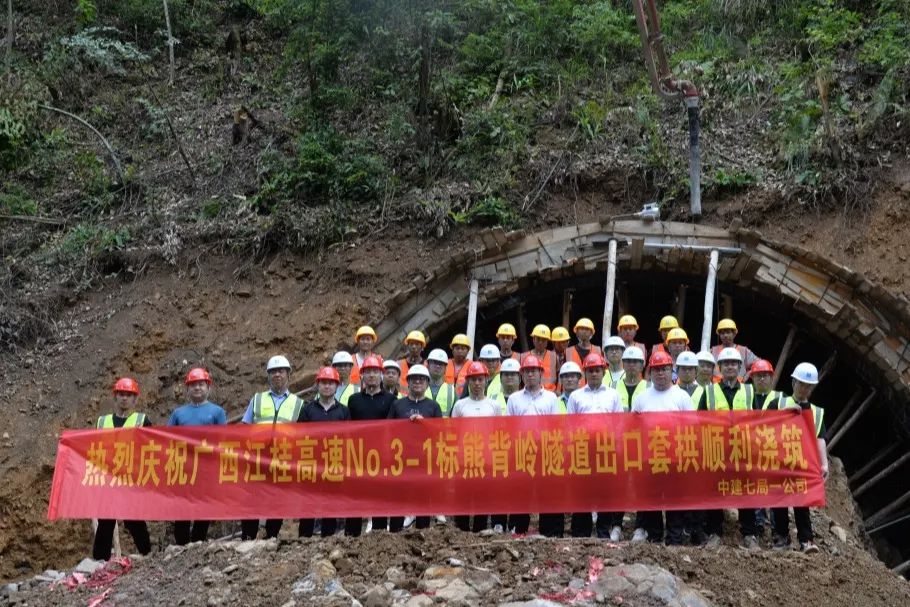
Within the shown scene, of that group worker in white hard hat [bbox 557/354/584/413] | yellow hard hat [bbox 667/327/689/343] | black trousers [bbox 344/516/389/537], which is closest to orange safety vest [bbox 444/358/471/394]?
worker in white hard hat [bbox 557/354/584/413]

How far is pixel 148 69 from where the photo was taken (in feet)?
68.5

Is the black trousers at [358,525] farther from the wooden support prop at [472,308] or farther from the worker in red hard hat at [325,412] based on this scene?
the wooden support prop at [472,308]

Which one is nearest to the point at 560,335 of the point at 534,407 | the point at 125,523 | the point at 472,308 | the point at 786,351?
the point at 472,308

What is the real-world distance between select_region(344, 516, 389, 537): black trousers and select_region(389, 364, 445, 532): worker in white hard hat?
0.21 feet

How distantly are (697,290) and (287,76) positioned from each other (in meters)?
8.98

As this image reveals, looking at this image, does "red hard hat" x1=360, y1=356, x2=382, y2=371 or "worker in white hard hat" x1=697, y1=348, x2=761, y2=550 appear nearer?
"worker in white hard hat" x1=697, y1=348, x2=761, y2=550

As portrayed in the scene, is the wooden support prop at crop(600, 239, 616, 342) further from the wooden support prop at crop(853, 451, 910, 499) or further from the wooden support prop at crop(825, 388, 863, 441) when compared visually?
the wooden support prop at crop(853, 451, 910, 499)

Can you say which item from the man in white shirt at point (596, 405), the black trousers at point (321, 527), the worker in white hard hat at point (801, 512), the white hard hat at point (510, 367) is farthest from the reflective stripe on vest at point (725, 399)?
the black trousers at point (321, 527)

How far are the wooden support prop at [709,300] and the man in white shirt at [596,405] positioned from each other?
3.42 m

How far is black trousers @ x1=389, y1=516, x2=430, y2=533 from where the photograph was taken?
32.8 feet

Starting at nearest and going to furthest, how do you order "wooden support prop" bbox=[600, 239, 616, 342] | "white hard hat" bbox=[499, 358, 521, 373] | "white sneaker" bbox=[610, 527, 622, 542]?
"white sneaker" bbox=[610, 527, 622, 542] < "white hard hat" bbox=[499, 358, 521, 373] < "wooden support prop" bbox=[600, 239, 616, 342]

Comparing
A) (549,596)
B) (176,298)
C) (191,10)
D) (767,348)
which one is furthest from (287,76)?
A: (549,596)

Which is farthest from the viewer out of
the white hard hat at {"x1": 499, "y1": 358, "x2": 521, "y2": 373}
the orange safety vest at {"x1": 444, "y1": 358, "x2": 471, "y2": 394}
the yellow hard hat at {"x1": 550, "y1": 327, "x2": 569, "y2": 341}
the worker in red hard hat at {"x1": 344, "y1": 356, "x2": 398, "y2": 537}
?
the yellow hard hat at {"x1": 550, "y1": 327, "x2": 569, "y2": 341}

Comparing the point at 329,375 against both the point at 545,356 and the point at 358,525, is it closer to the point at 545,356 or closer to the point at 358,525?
the point at 358,525
